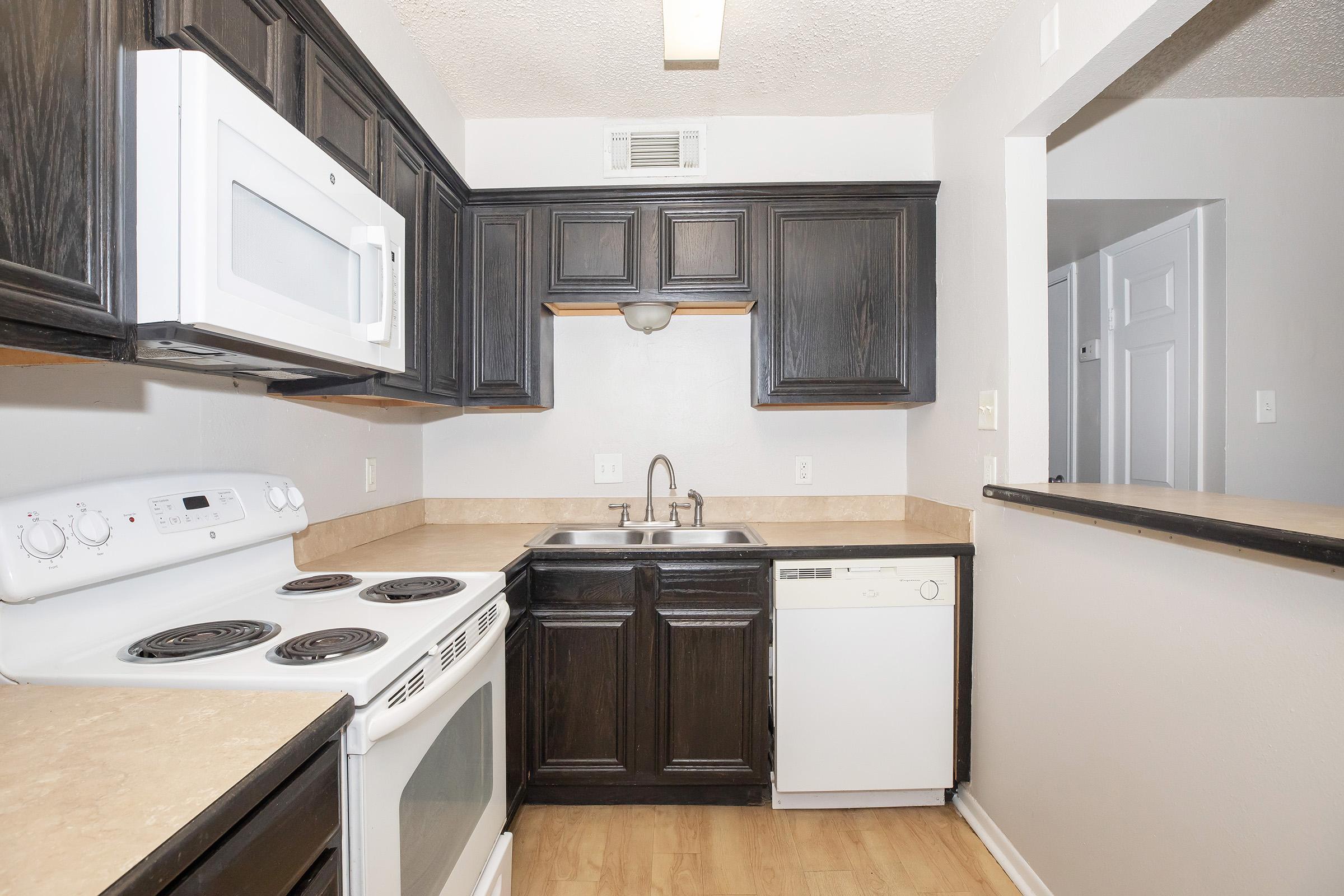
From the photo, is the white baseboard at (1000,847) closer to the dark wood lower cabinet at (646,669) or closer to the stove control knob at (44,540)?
the dark wood lower cabinet at (646,669)

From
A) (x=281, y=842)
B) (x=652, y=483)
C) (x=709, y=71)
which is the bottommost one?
(x=281, y=842)

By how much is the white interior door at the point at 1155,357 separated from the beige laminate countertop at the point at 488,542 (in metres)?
1.19

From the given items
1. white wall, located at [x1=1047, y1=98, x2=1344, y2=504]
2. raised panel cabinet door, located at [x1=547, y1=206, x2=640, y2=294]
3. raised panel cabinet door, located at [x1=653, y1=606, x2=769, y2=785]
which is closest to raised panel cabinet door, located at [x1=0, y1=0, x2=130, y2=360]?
raised panel cabinet door, located at [x1=547, y1=206, x2=640, y2=294]

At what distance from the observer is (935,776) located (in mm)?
2125

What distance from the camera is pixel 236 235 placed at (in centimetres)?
101

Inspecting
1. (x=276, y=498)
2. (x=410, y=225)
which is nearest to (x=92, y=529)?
(x=276, y=498)

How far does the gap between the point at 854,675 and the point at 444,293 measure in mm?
1853

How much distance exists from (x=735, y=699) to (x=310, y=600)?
1.31 meters

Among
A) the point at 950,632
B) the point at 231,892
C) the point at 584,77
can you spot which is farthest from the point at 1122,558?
the point at 584,77

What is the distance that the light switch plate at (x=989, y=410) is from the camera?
1972mm

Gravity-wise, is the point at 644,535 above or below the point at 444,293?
below

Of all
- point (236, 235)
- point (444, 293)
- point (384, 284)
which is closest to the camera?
point (236, 235)

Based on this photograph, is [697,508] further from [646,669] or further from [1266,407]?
[1266,407]

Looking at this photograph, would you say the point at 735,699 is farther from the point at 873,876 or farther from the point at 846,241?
the point at 846,241
